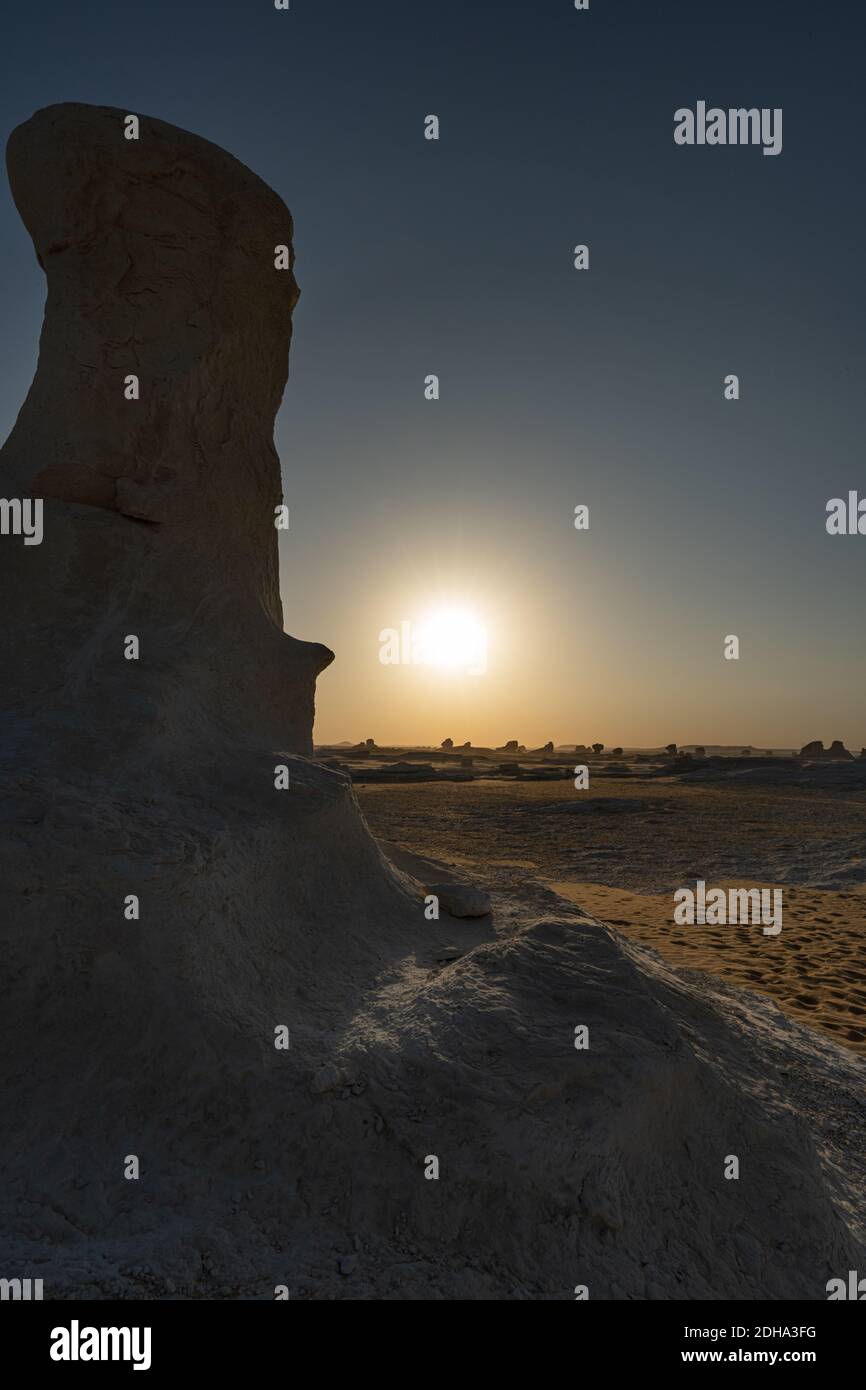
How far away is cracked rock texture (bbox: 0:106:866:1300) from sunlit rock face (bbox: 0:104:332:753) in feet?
0.07

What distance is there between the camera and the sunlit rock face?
4.51m

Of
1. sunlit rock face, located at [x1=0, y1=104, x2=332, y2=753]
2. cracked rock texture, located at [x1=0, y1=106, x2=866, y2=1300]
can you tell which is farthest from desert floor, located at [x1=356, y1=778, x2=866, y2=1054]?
sunlit rock face, located at [x1=0, y1=104, x2=332, y2=753]

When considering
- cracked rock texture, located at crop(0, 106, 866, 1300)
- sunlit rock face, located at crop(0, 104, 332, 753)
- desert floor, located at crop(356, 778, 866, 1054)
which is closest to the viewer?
cracked rock texture, located at crop(0, 106, 866, 1300)

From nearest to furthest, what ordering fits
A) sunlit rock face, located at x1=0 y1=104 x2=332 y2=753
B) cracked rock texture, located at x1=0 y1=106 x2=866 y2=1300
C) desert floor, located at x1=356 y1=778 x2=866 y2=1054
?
cracked rock texture, located at x1=0 y1=106 x2=866 y2=1300
sunlit rock face, located at x1=0 y1=104 x2=332 y2=753
desert floor, located at x1=356 y1=778 x2=866 y2=1054

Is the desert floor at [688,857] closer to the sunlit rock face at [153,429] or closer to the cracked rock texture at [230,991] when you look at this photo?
the cracked rock texture at [230,991]

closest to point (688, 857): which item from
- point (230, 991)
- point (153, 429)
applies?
point (230, 991)

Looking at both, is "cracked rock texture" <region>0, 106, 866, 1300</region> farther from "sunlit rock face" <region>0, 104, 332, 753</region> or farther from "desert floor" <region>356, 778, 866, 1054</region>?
"desert floor" <region>356, 778, 866, 1054</region>

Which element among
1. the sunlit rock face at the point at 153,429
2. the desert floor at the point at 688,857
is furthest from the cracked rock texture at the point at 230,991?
the desert floor at the point at 688,857

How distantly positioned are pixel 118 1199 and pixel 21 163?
254 inches

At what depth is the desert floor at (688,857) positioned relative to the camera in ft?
21.8

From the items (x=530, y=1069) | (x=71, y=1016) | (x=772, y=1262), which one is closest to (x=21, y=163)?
(x=71, y=1016)

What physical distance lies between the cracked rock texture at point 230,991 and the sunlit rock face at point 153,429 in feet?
0.07

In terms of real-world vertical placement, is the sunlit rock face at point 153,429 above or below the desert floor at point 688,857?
above
